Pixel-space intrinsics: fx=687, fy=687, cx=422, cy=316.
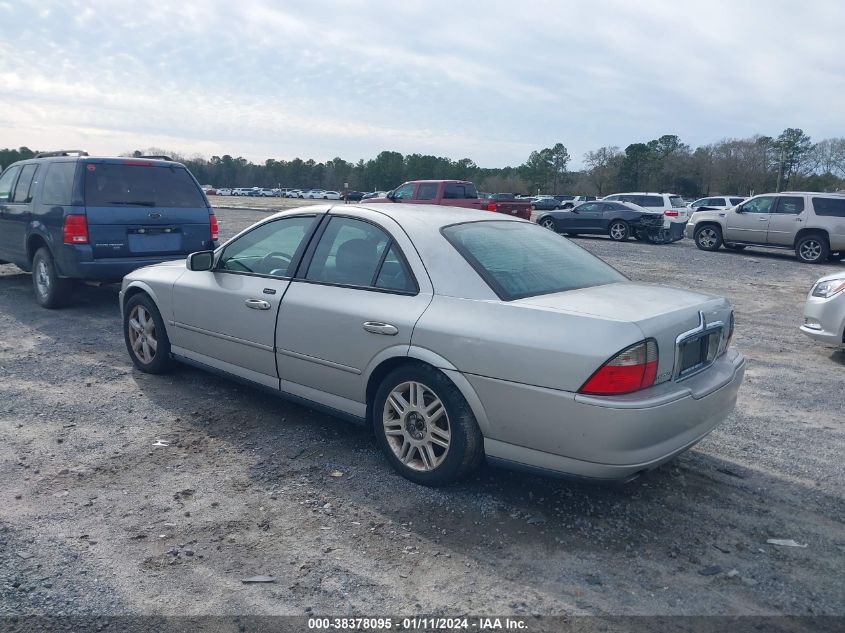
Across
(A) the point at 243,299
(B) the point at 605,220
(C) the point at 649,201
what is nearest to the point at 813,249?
(B) the point at 605,220

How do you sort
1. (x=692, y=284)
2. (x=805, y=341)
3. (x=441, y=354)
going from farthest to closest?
1. (x=692, y=284)
2. (x=805, y=341)
3. (x=441, y=354)

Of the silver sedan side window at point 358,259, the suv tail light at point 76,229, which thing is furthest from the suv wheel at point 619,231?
the silver sedan side window at point 358,259

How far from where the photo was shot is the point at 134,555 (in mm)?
3170

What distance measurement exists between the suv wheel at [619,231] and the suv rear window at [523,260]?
62.5 ft

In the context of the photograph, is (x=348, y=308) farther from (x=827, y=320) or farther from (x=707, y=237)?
(x=707, y=237)

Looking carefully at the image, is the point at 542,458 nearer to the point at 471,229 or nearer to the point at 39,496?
the point at 471,229

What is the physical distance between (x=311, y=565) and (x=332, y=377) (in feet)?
4.39

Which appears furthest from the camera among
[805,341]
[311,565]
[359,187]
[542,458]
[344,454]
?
[359,187]

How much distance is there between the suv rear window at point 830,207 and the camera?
696 inches

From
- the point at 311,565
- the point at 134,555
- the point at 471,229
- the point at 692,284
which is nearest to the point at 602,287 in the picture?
the point at 471,229

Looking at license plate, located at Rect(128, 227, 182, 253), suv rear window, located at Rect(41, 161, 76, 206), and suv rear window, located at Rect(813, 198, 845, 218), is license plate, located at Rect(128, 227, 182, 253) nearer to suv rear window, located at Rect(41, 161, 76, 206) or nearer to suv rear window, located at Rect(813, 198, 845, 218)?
suv rear window, located at Rect(41, 161, 76, 206)

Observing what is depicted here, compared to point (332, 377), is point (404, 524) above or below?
below

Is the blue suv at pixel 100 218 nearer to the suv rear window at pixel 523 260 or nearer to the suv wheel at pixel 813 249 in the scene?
the suv rear window at pixel 523 260

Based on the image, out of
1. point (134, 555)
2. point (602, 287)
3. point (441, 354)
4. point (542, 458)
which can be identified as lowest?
point (134, 555)
